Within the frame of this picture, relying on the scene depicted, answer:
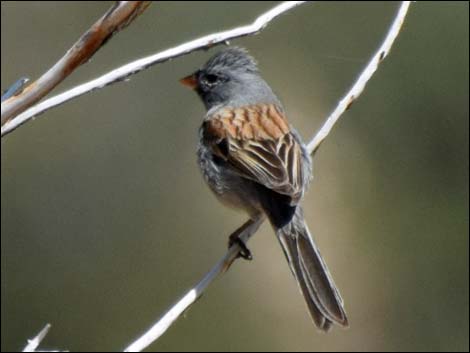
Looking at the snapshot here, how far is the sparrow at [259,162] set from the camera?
329cm

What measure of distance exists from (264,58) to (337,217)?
152 cm

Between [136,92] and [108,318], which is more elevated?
[136,92]

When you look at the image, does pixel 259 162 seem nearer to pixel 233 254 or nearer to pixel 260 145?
pixel 260 145

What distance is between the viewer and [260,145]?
3873mm

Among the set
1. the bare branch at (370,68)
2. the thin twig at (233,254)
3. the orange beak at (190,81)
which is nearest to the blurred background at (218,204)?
the orange beak at (190,81)

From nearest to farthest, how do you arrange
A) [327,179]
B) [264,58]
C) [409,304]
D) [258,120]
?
1. [258,120]
2. [409,304]
3. [327,179]
4. [264,58]

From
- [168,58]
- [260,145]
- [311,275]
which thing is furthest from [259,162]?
[168,58]

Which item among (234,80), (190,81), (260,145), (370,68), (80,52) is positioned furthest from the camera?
(190,81)

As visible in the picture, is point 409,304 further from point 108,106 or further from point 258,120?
point 258,120

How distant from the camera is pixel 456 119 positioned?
8.08 meters

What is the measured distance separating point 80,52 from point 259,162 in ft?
6.68

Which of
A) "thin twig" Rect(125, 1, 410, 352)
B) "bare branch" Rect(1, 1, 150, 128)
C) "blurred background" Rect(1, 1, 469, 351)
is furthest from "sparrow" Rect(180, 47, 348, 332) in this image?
"blurred background" Rect(1, 1, 469, 351)

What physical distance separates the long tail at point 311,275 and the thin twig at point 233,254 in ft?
0.58

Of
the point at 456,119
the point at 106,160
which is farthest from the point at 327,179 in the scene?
the point at 106,160
